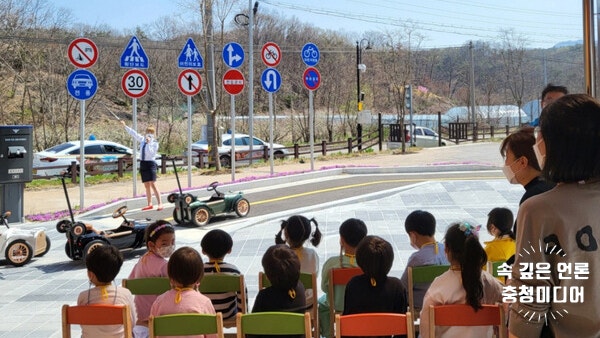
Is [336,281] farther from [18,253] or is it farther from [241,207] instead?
[241,207]

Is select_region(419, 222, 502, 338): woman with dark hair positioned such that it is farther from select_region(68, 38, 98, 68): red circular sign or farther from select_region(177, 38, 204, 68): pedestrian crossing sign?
select_region(177, 38, 204, 68): pedestrian crossing sign

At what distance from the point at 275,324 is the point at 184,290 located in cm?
64

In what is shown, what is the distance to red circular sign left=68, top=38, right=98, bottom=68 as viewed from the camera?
10.3m

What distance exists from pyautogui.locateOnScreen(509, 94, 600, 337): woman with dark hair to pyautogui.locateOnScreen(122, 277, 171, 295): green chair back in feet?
7.83

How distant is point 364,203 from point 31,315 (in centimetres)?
693

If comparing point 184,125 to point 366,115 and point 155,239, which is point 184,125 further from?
point 155,239

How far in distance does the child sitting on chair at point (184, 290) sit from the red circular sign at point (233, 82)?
10859 millimetres

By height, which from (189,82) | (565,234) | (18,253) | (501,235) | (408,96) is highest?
(408,96)

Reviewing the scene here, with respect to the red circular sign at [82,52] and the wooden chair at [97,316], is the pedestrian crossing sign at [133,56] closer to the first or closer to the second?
the red circular sign at [82,52]

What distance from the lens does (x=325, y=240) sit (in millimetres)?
8422

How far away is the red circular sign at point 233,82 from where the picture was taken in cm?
1404

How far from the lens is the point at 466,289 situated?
9.63 ft

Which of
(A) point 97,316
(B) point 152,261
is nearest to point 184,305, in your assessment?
(A) point 97,316

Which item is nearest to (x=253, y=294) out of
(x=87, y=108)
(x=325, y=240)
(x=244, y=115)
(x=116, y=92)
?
(x=325, y=240)
